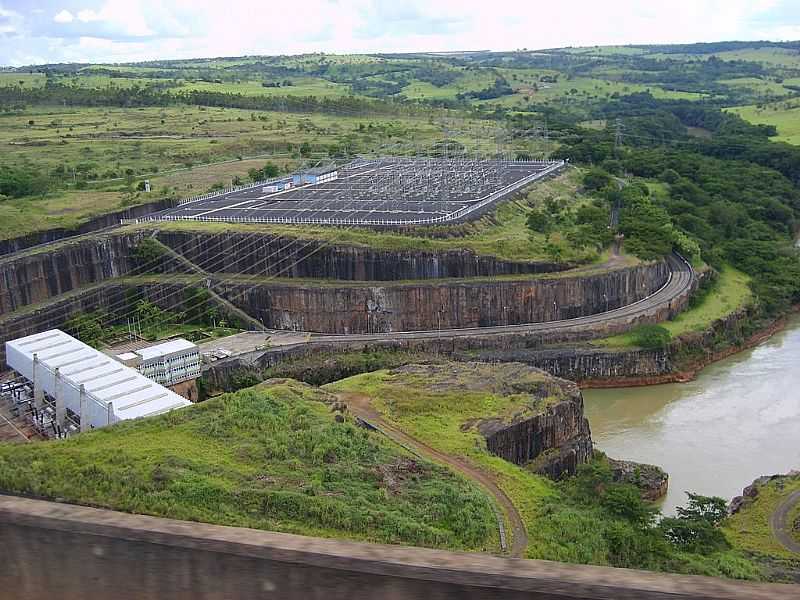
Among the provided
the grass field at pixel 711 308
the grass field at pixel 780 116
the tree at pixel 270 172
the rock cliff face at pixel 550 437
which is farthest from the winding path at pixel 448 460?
the grass field at pixel 780 116

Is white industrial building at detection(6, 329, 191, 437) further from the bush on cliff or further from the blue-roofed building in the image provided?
the blue-roofed building

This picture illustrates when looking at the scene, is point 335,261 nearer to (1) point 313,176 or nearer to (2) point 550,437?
(1) point 313,176

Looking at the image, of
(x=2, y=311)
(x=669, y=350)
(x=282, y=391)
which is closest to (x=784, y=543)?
(x=282, y=391)

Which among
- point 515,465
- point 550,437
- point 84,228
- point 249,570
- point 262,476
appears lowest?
point 550,437

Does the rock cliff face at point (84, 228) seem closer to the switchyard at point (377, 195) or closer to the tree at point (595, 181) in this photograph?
the switchyard at point (377, 195)

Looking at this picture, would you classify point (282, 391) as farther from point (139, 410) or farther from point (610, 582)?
point (610, 582)

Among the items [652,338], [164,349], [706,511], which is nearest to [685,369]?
[652,338]

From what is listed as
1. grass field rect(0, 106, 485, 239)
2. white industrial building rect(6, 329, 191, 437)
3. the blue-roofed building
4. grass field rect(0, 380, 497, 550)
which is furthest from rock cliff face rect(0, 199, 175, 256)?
grass field rect(0, 380, 497, 550)
